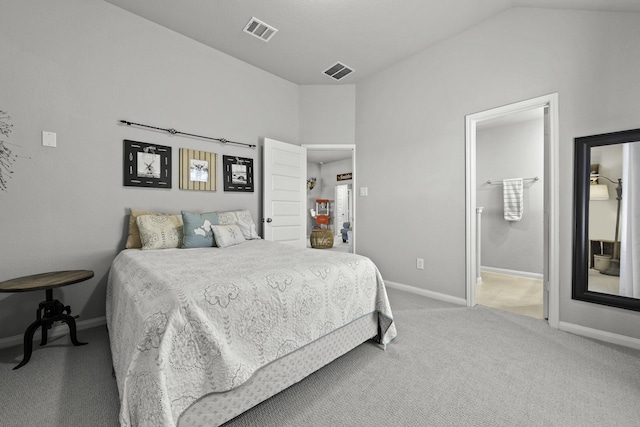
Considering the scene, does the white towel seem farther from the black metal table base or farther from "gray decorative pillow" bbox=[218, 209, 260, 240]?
the black metal table base

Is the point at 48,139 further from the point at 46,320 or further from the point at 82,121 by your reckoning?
the point at 46,320

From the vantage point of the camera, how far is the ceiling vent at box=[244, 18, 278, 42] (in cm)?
288

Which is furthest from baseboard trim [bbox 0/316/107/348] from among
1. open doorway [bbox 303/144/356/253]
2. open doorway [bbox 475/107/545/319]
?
open doorway [bbox 303/144/356/253]

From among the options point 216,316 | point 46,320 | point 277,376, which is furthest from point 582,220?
point 46,320

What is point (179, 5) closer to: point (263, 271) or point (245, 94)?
point (245, 94)

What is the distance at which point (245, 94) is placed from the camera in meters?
3.68

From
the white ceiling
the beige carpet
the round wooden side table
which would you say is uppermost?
the white ceiling

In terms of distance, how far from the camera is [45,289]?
184 cm

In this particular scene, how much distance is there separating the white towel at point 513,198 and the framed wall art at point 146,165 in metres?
5.10

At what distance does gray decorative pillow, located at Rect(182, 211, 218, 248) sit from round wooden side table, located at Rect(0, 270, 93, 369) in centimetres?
77

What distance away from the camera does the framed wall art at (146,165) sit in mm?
2695

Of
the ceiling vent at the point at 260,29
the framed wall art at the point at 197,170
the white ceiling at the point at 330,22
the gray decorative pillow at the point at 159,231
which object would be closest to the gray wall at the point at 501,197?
the white ceiling at the point at 330,22

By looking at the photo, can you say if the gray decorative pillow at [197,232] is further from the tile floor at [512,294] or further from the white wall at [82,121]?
the tile floor at [512,294]

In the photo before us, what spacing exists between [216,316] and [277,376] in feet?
1.71
